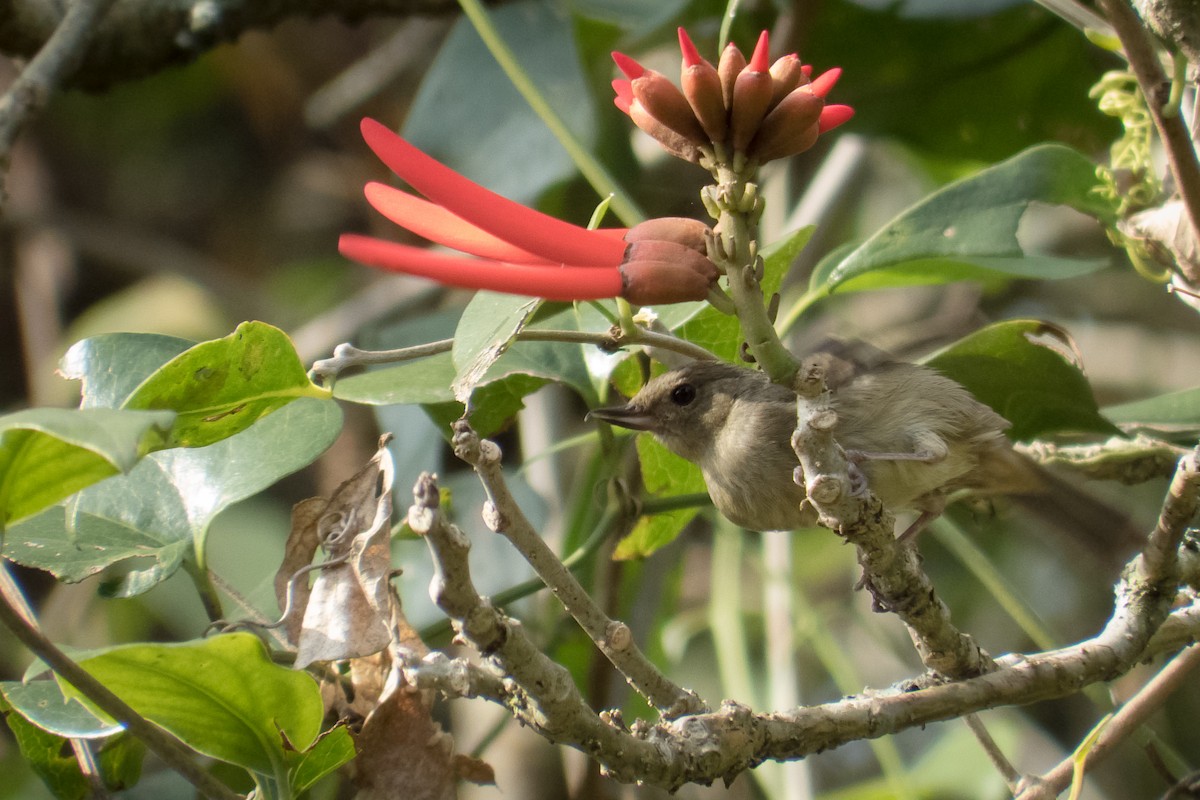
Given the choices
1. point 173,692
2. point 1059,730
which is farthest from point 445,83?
point 1059,730

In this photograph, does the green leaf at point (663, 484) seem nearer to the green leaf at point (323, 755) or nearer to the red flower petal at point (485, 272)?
the green leaf at point (323, 755)

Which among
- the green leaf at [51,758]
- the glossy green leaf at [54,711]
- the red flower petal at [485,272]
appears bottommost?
the green leaf at [51,758]

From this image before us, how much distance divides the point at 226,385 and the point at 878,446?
0.90 m

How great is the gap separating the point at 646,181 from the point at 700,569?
4.13ft

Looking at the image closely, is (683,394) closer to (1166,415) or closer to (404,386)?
(404,386)

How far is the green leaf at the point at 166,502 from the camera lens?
139 centimetres

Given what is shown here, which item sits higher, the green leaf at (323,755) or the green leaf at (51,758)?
the green leaf at (323,755)

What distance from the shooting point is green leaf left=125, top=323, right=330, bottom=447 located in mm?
1116

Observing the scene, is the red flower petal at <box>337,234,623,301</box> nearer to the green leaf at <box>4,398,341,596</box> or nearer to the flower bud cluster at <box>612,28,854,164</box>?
the flower bud cluster at <box>612,28,854,164</box>

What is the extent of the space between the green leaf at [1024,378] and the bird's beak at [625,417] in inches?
15.7

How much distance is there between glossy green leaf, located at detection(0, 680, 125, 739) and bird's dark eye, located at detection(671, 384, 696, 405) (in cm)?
91

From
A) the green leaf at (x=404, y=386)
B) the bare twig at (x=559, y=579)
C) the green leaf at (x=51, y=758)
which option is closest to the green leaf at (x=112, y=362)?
the green leaf at (x=404, y=386)

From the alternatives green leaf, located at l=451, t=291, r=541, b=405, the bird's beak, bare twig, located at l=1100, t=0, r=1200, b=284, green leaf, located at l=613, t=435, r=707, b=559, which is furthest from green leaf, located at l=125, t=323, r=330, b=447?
bare twig, located at l=1100, t=0, r=1200, b=284

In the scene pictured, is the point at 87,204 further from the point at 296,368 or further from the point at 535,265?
the point at 535,265
